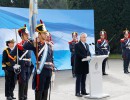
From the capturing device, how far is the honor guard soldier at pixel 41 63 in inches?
255

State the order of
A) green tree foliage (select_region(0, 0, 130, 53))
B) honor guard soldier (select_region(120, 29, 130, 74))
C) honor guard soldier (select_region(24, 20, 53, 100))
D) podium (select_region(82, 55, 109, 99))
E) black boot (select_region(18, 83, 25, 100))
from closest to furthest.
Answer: honor guard soldier (select_region(24, 20, 53, 100)) < black boot (select_region(18, 83, 25, 100)) < podium (select_region(82, 55, 109, 99)) < honor guard soldier (select_region(120, 29, 130, 74)) < green tree foliage (select_region(0, 0, 130, 53))

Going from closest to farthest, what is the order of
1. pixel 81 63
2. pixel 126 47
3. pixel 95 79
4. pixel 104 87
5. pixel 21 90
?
pixel 21 90, pixel 95 79, pixel 81 63, pixel 104 87, pixel 126 47

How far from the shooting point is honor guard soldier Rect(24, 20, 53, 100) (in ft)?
21.2

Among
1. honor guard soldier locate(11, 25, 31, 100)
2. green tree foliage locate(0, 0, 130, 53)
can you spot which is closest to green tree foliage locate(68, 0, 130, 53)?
green tree foliage locate(0, 0, 130, 53)

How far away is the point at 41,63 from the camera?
6.53 meters

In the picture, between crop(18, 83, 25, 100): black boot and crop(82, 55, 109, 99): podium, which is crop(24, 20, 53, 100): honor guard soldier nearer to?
crop(18, 83, 25, 100): black boot

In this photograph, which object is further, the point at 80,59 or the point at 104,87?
the point at 104,87

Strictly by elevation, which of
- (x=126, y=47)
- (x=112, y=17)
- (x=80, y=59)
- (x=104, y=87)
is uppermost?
(x=112, y=17)

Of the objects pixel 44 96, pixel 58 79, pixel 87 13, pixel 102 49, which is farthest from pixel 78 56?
pixel 87 13

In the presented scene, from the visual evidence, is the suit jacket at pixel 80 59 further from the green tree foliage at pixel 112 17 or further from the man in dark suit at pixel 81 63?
the green tree foliage at pixel 112 17

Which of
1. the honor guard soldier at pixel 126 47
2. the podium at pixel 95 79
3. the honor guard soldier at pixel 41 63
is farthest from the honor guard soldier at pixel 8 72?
the honor guard soldier at pixel 126 47

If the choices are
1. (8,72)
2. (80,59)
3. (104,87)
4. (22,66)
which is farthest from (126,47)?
(22,66)

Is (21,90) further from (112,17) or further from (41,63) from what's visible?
(112,17)

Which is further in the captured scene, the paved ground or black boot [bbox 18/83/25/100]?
the paved ground
